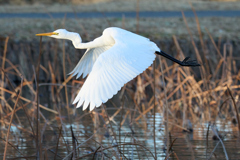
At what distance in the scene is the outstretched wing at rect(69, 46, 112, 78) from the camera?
377 centimetres

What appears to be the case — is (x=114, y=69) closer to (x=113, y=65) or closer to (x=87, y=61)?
(x=113, y=65)

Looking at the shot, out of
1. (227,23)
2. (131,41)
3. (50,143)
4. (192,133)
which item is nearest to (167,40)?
(227,23)

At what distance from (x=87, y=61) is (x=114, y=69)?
35.1 inches

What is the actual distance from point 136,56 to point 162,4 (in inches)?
443

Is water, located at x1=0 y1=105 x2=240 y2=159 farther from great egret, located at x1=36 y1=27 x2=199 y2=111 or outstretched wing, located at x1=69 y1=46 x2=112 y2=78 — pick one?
great egret, located at x1=36 y1=27 x2=199 y2=111

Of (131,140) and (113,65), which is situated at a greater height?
(113,65)

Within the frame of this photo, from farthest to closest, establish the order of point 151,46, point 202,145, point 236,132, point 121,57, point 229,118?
point 229,118 < point 236,132 < point 202,145 < point 151,46 < point 121,57

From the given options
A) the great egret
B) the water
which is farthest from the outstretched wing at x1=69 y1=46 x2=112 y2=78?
the water

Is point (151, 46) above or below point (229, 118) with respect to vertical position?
above

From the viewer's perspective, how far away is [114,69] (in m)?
2.94

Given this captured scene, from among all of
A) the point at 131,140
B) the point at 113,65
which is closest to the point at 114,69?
the point at 113,65

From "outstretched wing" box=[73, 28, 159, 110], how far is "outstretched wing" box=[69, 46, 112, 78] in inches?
20.1

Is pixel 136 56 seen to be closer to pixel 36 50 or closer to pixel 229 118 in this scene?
pixel 229 118

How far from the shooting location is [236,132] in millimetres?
4637
